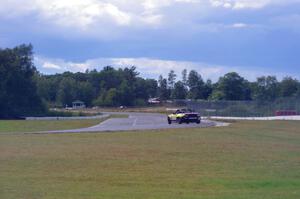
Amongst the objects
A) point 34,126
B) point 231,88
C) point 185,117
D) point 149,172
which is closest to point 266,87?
point 231,88

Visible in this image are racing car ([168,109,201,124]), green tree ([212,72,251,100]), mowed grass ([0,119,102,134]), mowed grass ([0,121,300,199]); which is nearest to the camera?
mowed grass ([0,121,300,199])

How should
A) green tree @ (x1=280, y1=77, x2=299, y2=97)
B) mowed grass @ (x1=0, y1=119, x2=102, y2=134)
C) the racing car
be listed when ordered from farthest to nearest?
1. green tree @ (x1=280, y1=77, x2=299, y2=97)
2. the racing car
3. mowed grass @ (x1=0, y1=119, x2=102, y2=134)

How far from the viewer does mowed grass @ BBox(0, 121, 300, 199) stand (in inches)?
741

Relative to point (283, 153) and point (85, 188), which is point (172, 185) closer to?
point (85, 188)

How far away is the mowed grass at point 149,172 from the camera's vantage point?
18828mm

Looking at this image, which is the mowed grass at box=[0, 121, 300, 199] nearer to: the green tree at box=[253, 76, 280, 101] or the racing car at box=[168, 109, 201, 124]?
the racing car at box=[168, 109, 201, 124]

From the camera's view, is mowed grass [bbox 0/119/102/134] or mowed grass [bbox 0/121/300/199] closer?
mowed grass [bbox 0/121/300/199]

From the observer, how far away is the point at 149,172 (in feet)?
80.2

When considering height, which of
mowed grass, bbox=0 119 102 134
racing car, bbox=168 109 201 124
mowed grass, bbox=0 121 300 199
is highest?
racing car, bbox=168 109 201 124

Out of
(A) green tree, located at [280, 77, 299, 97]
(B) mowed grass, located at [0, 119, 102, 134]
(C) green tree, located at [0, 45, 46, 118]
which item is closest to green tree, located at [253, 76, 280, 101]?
(A) green tree, located at [280, 77, 299, 97]

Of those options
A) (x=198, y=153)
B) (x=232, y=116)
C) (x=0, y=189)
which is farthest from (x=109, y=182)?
(x=232, y=116)

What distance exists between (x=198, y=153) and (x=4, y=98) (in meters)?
93.0

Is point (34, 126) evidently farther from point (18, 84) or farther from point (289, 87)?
point (289, 87)

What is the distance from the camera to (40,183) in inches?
816
